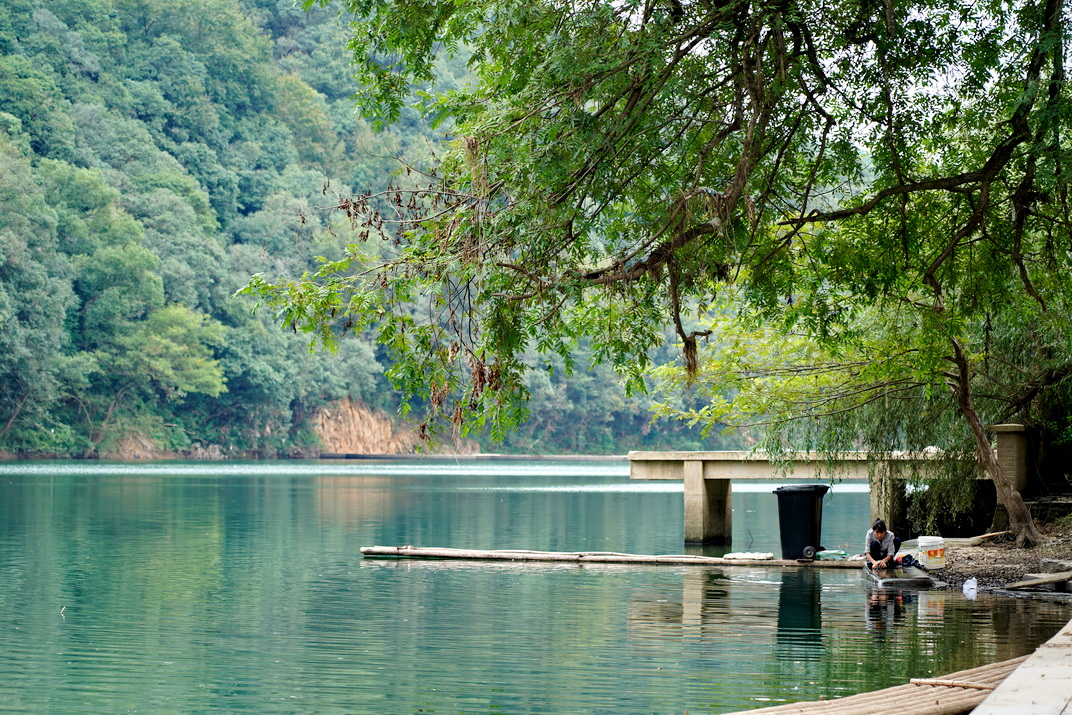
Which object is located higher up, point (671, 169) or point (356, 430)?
point (671, 169)

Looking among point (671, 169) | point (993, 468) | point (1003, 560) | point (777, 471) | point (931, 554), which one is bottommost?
point (1003, 560)

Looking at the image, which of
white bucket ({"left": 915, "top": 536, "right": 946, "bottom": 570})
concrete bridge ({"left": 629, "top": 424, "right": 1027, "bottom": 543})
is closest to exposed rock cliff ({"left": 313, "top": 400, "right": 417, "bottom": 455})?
concrete bridge ({"left": 629, "top": 424, "right": 1027, "bottom": 543})

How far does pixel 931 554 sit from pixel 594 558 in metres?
5.28

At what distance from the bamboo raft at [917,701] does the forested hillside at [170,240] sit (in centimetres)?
5644

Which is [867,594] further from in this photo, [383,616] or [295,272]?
[295,272]

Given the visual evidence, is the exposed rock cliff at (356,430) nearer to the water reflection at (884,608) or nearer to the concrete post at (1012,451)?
the concrete post at (1012,451)

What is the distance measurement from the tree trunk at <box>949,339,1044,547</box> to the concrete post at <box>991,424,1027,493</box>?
0.51 meters

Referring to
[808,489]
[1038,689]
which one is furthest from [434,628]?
[808,489]

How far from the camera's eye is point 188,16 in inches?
4584

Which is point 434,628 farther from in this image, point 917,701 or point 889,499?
point 889,499

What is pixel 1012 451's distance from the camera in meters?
21.6

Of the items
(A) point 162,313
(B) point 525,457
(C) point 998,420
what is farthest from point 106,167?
(C) point 998,420

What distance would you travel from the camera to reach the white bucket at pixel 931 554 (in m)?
19.4

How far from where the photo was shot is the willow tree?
10867mm
